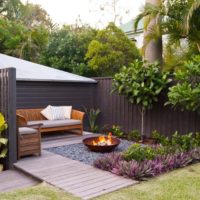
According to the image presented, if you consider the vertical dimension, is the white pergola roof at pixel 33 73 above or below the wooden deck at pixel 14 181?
above

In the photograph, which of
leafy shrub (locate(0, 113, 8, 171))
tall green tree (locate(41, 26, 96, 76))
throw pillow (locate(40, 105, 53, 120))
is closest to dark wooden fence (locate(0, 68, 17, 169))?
leafy shrub (locate(0, 113, 8, 171))

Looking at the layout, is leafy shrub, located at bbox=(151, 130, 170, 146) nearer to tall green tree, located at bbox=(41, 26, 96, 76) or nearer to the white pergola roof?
the white pergola roof

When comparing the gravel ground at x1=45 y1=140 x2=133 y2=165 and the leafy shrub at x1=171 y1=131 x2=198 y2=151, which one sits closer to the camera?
the gravel ground at x1=45 y1=140 x2=133 y2=165

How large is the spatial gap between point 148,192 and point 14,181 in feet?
7.29

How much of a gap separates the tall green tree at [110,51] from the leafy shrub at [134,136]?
14.8 feet

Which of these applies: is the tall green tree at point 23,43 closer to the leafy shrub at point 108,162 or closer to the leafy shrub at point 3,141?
the leafy shrub at point 3,141

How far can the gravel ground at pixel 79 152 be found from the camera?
5.76 meters

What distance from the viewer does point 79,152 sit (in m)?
6.30

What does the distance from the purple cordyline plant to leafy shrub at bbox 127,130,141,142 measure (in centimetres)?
244

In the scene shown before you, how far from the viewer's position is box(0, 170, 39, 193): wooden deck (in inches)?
168

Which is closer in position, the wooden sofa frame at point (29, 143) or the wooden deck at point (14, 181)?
the wooden deck at point (14, 181)

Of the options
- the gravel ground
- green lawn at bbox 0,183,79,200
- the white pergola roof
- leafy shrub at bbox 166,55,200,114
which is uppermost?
the white pergola roof

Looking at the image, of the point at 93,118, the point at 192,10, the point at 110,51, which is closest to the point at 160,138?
the point at 93,118

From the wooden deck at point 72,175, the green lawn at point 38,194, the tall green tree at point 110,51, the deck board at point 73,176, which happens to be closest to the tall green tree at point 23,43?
the tall green tree at point 110,51
